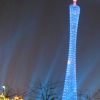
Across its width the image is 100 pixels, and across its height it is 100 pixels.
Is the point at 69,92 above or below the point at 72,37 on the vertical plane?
below

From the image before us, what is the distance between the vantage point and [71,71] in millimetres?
31406

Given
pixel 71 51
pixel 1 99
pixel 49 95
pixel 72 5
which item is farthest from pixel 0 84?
pixel 1 99

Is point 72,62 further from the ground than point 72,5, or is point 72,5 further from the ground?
point 72,5

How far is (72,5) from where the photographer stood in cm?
3266

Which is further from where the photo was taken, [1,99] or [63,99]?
[63,99]

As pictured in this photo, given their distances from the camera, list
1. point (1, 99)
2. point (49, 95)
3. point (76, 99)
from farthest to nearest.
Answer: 1. point (49, 95)
2. point (76, 99)
3. point (1, 99)

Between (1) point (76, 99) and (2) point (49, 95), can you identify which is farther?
(2) point (49, 95)

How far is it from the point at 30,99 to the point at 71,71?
3.62m

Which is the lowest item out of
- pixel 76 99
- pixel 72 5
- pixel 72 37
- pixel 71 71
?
pixel 76 99

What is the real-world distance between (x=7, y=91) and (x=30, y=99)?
174 cm

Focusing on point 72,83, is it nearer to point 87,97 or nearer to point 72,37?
point 87,97

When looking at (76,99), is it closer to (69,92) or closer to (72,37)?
(69,92)

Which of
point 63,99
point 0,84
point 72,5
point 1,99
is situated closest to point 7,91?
point 0,84

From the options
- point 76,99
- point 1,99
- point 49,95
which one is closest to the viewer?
point 1,99
